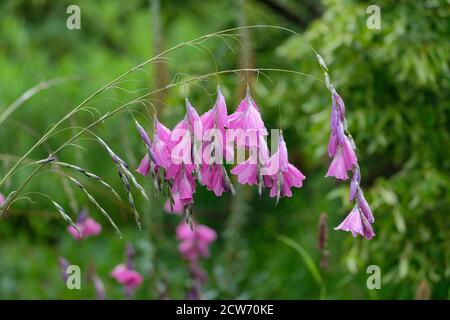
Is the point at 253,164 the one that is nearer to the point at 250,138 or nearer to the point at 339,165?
the point at 250,138

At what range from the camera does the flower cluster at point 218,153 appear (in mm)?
1646

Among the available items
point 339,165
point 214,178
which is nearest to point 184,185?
point 214,178

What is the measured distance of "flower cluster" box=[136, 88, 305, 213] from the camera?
5.40ft

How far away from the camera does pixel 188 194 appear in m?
1.66

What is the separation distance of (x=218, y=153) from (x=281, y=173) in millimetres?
141

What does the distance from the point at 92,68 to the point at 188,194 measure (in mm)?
4594

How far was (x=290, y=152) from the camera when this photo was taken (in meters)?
5.86

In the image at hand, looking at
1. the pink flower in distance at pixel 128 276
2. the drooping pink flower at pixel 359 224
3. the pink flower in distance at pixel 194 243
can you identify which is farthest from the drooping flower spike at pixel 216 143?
the pink flower in distance at pixel 194 243

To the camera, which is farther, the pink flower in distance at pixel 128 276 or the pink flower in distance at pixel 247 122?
the pink flower in distance at pixel 128 276

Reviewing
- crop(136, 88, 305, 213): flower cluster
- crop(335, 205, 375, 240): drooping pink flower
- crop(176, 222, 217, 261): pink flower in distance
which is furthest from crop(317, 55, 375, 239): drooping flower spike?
crop(176, 222, 217, 261): pink flower in distance

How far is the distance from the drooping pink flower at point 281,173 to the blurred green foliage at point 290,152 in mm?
79

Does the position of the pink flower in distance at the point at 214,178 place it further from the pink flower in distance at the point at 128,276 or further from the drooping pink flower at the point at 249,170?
the pink flower in distance at the point at 128,276

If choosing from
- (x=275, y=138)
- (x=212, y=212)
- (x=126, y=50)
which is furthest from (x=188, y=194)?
(x=126, y=50)

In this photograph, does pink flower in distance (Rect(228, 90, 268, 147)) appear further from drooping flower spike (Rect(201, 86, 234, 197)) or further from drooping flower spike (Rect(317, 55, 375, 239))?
drooping flower spike (Rect(317, 55, 375, 239))
